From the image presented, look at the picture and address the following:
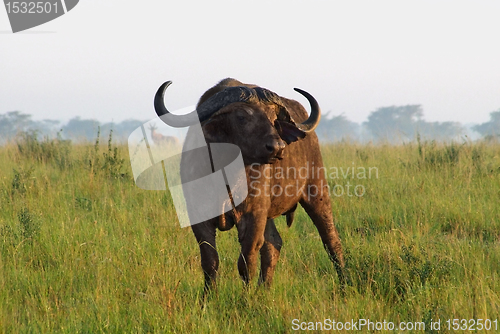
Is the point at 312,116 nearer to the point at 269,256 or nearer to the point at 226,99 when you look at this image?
the point at 226,99

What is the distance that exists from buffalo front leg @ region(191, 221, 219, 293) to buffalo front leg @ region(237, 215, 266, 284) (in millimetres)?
215

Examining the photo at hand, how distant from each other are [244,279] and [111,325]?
1.09 m

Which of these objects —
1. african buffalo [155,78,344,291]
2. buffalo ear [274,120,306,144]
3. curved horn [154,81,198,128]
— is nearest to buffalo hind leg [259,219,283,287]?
african buffalo [155,78,344,291]

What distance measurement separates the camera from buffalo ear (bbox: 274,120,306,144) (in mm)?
3947

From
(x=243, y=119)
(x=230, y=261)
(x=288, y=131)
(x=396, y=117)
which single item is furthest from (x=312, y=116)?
(x=396, y=117)

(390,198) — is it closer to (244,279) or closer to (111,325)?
(244,279)

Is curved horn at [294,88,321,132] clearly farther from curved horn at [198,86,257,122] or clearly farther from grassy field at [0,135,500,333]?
grassy field at [0,135,500,333]

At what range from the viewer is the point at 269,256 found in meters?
4.51

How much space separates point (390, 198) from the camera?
7012 millimetres

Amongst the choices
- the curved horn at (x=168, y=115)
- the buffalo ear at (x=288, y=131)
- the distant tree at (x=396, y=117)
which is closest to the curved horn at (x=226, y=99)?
the curved horn at (x=168, y=115)

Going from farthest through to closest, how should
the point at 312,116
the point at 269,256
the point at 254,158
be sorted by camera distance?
the point at 269,256 → the point at 312,116 → the point at 254,158

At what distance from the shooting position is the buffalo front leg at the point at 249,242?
382 cm

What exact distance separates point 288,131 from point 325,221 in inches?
54.0

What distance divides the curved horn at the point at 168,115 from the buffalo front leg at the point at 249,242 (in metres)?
0.86
